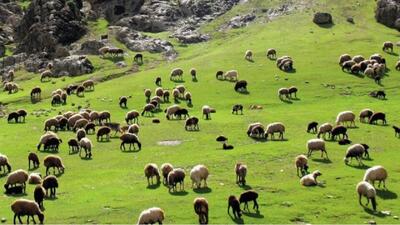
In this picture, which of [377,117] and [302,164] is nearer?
[302,164]

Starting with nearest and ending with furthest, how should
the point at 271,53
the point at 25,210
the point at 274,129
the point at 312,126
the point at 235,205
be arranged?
the point at 25,210 → the point at 235,205 → the point at 274,129 → the point at 312,126 → the point at 271,53

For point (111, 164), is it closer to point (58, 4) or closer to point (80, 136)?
point (80, 136)

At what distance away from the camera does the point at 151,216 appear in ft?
102

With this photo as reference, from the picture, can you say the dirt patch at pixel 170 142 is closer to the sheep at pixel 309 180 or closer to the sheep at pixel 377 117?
the sheep at pixel 309 180

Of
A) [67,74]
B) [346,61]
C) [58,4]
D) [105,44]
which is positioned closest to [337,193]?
[346,61]

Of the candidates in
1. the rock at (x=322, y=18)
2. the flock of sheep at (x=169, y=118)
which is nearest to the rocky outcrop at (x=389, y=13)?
the rock at (x=322, y=18)

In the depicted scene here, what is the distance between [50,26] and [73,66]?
1935 centimetres

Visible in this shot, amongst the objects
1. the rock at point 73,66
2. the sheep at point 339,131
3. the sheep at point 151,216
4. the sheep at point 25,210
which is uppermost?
the rock at point 73,66

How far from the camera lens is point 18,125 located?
213 feet

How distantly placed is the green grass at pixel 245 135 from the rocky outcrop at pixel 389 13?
2.66 metres

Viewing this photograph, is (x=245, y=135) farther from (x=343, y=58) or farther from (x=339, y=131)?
(x=343, y=58)

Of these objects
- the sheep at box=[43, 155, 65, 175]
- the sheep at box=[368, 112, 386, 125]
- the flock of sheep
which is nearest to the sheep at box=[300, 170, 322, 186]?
the flock of sheep

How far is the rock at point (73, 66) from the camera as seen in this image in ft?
304

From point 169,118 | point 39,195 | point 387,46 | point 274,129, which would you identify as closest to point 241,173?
point 39,195
